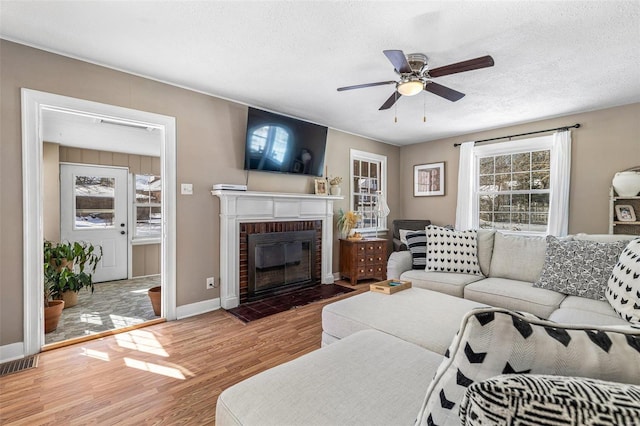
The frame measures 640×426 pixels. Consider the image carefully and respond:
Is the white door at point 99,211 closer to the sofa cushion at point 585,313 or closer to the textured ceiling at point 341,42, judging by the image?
the textured ceiling at point 341,42

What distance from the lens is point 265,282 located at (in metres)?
3.62

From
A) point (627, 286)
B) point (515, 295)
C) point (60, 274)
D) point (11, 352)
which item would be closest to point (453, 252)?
point (515, 295)

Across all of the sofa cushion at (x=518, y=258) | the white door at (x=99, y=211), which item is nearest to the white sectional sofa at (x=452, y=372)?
the sofa cushion at (x=518, y=258)

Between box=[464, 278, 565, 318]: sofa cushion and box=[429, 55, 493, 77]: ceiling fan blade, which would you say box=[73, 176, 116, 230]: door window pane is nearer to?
box=[429, 55, 493, 77]: ceiling fan blade

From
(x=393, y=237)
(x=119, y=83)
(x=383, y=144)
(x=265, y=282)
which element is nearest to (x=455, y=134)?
(x=383, y=144)

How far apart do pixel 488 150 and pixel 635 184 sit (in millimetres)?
1748

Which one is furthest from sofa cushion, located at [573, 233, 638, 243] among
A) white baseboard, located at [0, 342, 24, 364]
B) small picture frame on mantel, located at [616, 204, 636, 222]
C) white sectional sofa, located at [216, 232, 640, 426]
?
white baseboard, located at [0, 342, 24, 364]

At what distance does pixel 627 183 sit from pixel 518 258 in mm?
1744

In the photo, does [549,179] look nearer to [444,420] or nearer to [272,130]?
[272,130]

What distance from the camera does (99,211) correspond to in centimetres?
467

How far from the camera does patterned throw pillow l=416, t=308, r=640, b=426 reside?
0.54 metres

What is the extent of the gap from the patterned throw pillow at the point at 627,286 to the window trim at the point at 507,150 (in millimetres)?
1974

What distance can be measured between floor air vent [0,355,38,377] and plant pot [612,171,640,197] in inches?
227

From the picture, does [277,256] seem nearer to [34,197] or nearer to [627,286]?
[34,197]
